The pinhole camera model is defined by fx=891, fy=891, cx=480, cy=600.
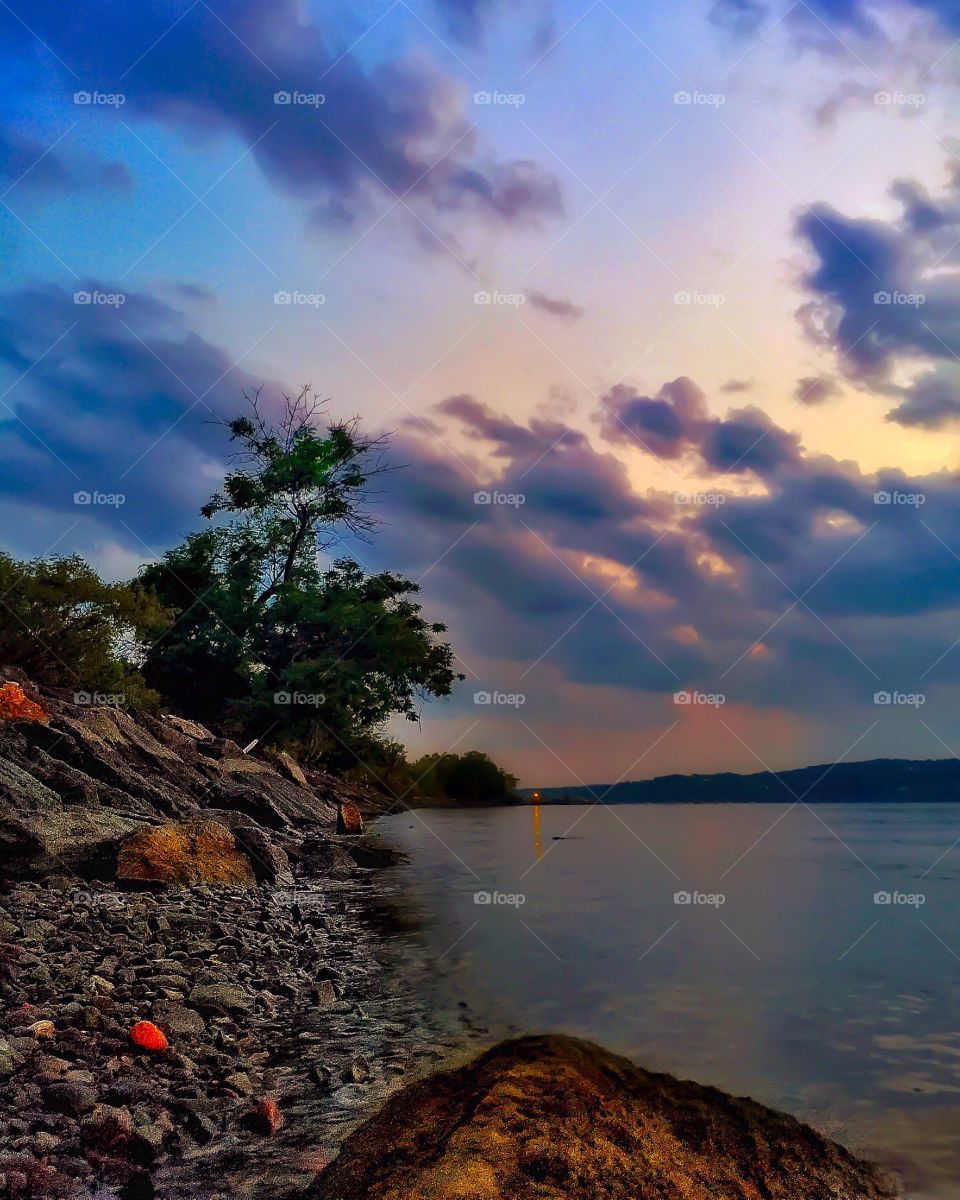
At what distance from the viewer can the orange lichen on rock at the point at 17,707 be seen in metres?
19.7

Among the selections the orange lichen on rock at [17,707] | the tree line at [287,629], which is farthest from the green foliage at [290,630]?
the orange lichen on rock at [17,707]

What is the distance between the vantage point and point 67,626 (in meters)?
32.4

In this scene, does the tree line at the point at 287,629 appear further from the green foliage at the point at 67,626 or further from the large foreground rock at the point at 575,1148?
the large foreground rock at the point at 575,1148

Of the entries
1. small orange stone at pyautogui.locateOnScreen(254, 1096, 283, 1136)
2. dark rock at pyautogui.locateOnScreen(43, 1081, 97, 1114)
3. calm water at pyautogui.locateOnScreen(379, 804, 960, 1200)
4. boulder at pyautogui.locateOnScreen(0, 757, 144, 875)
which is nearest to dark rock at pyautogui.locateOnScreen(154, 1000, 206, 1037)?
dark rock at pyautogui.locateOnScreen(43, 1081, 97, 1114)

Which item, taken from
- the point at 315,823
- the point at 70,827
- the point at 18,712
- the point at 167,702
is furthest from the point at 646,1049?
the point at 167,702

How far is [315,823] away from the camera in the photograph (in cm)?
3180

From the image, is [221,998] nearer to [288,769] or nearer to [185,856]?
[185,856]

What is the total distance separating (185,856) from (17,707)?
25.1ft

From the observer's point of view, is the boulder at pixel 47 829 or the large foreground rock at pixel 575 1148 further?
the boulder at pixel 47 829

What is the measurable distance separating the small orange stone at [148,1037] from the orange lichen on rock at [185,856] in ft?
21.7

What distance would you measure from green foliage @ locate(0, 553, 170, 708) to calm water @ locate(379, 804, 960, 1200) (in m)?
13.2

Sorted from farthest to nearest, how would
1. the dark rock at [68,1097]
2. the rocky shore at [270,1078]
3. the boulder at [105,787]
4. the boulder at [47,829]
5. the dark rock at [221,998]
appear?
the boulder at [105,787], the boulder at [47,829], the dark rock at [221,998], the dark rock at [68,1097], the rocky shore at [270,1078]

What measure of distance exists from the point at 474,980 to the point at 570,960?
2.69m

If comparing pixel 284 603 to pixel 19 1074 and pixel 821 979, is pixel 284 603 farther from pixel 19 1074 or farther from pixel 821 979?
→ pixel 19 1074
